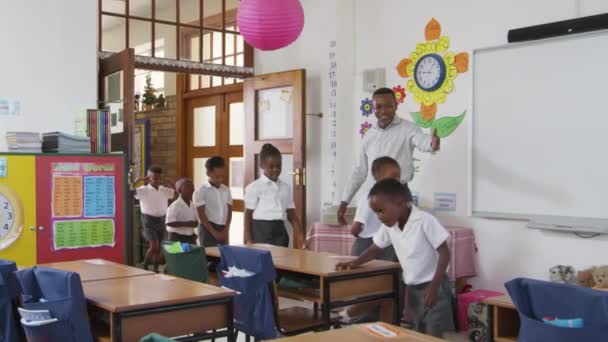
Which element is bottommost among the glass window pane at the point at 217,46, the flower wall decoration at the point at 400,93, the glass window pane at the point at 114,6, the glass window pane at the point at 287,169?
the glass window pane at the point at 287,169

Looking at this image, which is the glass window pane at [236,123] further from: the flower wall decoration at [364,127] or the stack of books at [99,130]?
the stack of books at [99,130]

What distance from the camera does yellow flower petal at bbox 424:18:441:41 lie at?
5.50 metres

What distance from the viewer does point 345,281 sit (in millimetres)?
3359

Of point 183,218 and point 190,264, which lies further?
point 183,218

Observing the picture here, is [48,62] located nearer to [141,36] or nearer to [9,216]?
[141,36]

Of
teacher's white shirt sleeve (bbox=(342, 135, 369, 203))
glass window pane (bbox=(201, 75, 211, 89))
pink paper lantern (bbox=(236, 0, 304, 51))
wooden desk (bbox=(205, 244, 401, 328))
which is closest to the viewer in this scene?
wooden desk (bbox=(205, 244, 401, 328))

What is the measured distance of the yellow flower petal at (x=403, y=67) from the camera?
5.73 metres

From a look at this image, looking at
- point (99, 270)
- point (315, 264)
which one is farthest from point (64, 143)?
point (315, 264)

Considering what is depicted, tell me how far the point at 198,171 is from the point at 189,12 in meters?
2.42

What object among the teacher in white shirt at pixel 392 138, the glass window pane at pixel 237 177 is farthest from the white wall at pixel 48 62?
the glass window pane at pixel 237 177

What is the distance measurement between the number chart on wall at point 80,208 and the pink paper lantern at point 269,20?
145 cm

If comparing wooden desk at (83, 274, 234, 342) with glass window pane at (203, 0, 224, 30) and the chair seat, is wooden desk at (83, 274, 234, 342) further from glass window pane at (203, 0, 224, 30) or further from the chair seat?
glass window pane at (203, 0, 224, 30)

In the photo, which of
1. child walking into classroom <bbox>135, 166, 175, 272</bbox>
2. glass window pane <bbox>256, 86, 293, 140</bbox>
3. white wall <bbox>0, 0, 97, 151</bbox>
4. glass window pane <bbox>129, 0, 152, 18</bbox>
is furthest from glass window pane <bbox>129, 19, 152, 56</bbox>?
child walking into classroom <bbox>135, 166, 175, 272</bbox>

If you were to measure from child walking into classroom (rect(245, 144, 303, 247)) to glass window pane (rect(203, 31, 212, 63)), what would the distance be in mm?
2309
